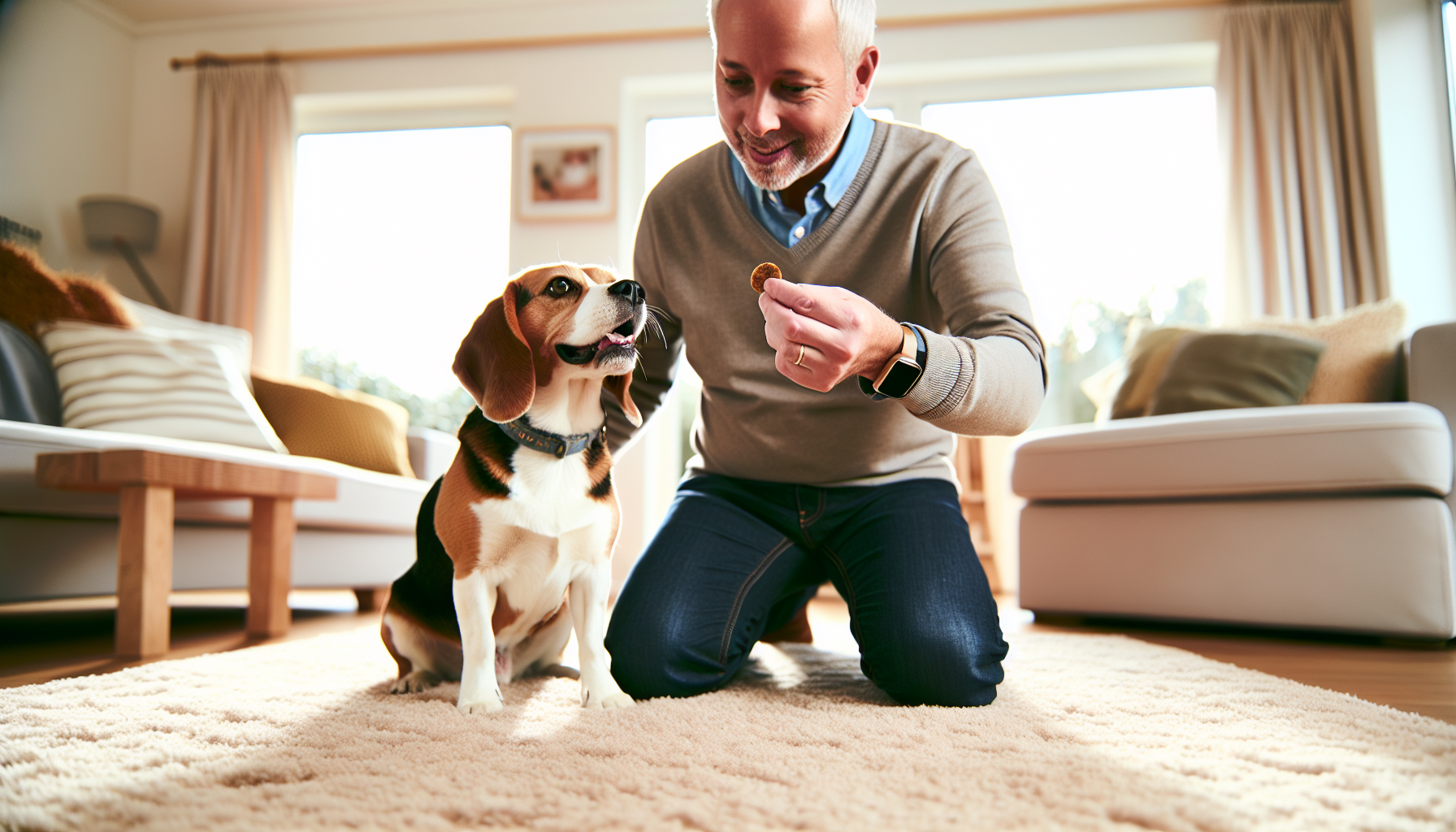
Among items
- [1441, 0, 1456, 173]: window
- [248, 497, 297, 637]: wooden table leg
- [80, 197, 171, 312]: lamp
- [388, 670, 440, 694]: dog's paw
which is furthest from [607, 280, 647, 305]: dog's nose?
[80, 197, 171, 312]: lamp

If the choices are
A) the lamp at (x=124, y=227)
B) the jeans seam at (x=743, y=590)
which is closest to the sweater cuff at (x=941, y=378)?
the jeans seam at (x=743, y=590)

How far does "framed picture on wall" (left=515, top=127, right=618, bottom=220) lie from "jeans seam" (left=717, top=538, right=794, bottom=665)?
3.40m

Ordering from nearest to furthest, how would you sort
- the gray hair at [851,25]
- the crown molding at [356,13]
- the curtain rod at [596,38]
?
the gray hair at [851,25]
the curtain rod at [596,38]
the crown molding at [356,13]

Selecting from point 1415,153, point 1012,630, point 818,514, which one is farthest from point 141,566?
point 1415,153

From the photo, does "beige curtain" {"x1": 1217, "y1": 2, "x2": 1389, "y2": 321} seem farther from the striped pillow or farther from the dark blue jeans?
the striped pillow

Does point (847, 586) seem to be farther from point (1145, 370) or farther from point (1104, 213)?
point (1104, 213)

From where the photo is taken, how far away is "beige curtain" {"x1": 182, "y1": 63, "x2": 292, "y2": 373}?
4.68 metres

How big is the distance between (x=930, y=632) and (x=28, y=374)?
8.20 ft

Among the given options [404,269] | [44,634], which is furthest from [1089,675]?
[404,269]

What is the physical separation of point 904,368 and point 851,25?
0.62 m

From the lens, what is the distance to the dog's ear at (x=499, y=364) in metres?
1.14

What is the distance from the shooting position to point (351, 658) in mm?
1688

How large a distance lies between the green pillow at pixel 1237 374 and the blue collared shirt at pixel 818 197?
1584mm

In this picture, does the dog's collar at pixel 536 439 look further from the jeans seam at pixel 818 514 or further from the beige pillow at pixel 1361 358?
the beige pillow at pixel 1361 358
